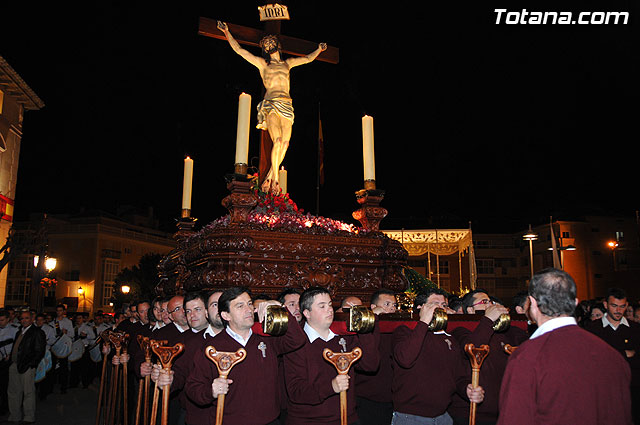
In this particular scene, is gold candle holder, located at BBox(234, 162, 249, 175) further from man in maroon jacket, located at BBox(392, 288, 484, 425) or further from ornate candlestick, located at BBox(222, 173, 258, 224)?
man in maroon jacket, located at BBox(392, 288, 484, 425)

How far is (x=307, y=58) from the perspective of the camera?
29.3ft

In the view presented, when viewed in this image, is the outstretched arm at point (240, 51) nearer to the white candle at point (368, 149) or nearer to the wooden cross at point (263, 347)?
the white candle at point (368, 149)

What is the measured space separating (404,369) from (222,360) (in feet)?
5.33

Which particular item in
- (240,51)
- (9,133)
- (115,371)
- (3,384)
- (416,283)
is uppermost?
(9,133)

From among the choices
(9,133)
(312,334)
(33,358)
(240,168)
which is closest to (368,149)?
(240,168)

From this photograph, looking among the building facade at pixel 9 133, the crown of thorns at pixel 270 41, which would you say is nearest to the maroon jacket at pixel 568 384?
the crown of thorns at pixel 270 41

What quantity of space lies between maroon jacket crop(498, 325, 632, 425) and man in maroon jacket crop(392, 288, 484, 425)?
4.95 feet

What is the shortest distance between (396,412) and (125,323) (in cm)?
633

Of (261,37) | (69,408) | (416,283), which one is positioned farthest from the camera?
(416,283)

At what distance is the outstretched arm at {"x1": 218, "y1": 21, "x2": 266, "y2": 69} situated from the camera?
8359mm

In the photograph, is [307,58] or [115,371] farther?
[307,58]

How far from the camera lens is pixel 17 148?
26.0m

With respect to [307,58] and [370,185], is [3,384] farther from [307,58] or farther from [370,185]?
[307,58]

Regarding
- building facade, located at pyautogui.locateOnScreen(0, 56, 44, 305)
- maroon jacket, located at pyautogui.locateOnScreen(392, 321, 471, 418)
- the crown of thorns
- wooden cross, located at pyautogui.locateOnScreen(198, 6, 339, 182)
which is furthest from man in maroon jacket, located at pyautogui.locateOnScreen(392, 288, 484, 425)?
building facade, located at pyautogui.locateOnScreen(0, 56, 44, 305)
